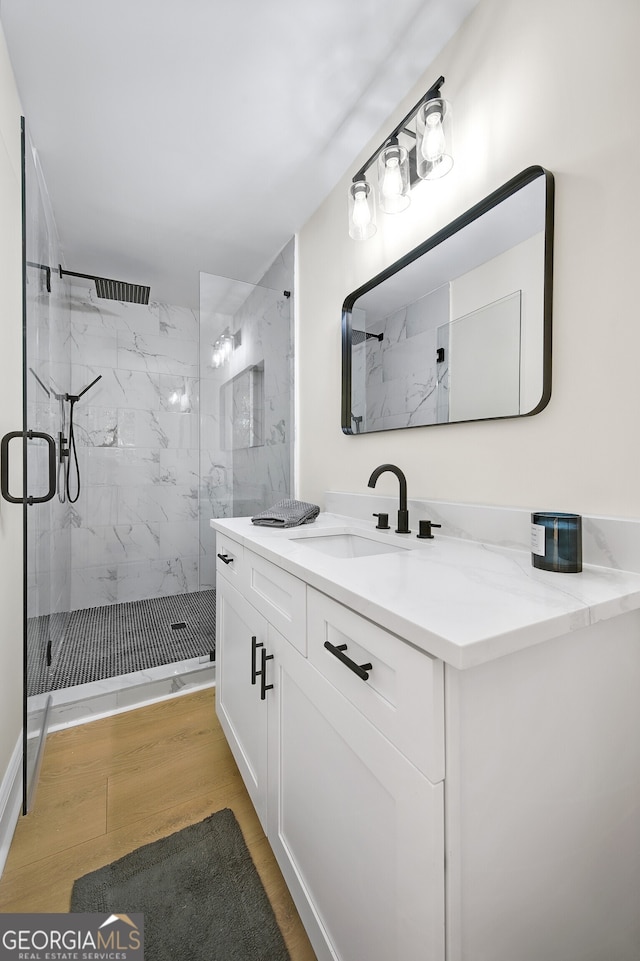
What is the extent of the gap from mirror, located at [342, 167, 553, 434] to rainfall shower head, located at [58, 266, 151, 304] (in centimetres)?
201

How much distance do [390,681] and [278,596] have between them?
494mm

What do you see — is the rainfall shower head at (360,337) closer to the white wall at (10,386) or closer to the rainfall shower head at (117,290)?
the white wall at (10,386)

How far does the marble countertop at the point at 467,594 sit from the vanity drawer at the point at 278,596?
4 centimetres

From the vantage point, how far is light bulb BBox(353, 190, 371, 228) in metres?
1.60

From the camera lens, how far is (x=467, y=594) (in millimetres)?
725

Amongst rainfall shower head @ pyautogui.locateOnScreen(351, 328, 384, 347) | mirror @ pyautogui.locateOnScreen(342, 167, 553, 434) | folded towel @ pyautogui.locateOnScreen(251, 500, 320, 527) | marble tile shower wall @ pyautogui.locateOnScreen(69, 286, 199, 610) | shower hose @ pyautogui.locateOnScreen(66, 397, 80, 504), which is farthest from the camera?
marble tile shower wall @ pyautogui.locateOnScreen(69, 286, 199, 610)

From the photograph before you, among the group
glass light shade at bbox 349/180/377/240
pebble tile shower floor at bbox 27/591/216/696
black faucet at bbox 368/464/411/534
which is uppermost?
glass light shade at bbox 349/180/377/240

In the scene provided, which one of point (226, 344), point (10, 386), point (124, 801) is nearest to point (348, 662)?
point (124, 801)

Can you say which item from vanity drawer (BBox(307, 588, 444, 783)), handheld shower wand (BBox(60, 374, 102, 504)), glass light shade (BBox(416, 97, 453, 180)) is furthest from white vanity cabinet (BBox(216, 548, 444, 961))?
handheld shower wand (BBox(60, 374, 102, 504))

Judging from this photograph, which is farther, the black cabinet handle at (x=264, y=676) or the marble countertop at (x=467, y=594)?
the black cabinet handle at (x=264, y=676)

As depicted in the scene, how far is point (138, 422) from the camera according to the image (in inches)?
132

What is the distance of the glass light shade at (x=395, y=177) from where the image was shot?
4.71ft

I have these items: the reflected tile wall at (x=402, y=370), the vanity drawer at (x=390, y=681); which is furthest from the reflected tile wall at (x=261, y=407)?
the vanity drawer at (x=390, y=681)

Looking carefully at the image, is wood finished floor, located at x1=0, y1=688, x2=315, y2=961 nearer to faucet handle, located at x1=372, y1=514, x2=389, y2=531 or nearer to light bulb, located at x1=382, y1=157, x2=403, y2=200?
faucet handle, located at x1=372, y1=514, x2=389, y2=531
